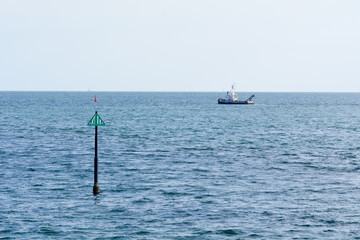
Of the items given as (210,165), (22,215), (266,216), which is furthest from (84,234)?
(210,165)

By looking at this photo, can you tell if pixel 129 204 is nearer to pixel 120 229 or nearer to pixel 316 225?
pixel 120 229

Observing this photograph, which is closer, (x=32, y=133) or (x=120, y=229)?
(x=120, y=229)

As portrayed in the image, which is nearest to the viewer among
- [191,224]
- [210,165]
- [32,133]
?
[191,224]

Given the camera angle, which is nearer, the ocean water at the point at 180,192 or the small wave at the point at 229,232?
the small wave at the point at 229,232

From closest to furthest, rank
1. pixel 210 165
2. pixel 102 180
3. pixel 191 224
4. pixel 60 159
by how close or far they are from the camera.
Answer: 1. pixel 191 224
2. pixel 102 180
3. pixel 210 165
4. pixel 60 159

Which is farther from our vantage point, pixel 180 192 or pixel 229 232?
pixel 180 192

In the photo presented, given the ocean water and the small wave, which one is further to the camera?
the ocean water

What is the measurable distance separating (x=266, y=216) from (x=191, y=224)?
4164 millimetres

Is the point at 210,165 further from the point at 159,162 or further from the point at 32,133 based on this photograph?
the point at 32,133

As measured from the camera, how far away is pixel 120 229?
79.9 ft

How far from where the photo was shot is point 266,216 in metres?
26.7

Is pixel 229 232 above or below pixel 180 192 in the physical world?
below

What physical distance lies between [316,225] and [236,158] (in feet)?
74.8

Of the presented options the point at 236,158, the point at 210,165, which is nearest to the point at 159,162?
the point at 210,165
